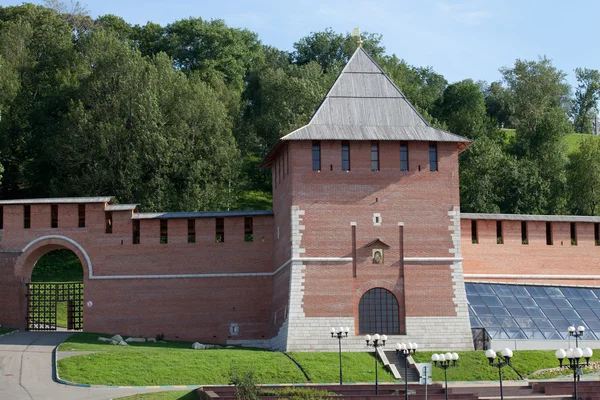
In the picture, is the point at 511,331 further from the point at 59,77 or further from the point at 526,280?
the point at 59,77

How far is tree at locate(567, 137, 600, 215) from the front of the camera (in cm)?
6328

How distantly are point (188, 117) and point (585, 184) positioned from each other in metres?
23.3

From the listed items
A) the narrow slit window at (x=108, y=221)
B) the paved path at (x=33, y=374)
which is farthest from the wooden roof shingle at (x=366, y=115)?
the paved path at (x=33, y=374)

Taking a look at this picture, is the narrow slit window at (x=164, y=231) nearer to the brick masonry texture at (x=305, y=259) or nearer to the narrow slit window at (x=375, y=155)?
the brick masonry texture at (x=305, y=259)

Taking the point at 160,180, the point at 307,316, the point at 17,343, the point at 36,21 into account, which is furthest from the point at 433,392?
the point at 36,21

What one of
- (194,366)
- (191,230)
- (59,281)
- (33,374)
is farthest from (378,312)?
(59,281)

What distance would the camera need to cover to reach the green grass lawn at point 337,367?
3453 centimetres

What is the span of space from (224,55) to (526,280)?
37.0 meters

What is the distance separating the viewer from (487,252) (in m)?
43.1

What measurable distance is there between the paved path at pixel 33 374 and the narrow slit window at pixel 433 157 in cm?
1381

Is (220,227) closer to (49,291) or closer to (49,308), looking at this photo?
(49,308)

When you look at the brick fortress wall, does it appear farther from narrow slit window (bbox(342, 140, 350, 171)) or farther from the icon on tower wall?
the icon on tower wall

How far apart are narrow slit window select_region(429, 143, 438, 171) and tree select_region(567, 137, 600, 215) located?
25442mm

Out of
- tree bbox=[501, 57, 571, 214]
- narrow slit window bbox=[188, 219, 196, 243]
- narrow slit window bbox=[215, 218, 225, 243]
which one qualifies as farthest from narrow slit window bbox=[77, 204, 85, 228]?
tree bbox=[501, 57, 571, 214]
